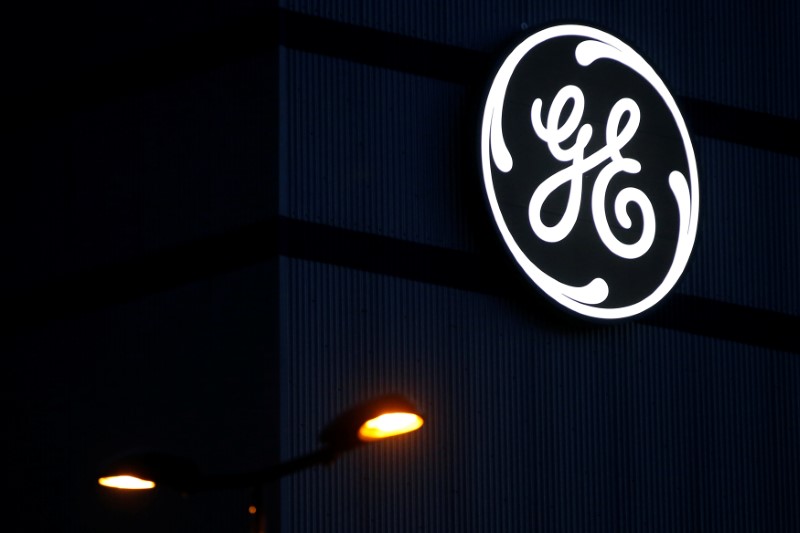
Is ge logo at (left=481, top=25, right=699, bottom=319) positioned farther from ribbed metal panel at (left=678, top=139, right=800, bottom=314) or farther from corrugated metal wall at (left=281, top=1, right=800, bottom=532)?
ribbed metal panel at (left=678, top=139, right=800, bottom=314)

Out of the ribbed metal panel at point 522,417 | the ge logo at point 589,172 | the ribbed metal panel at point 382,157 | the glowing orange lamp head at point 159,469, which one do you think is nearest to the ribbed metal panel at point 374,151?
the ribbed metal panel at point 382,157

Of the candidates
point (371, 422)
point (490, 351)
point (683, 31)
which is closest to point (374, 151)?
point (490, 351)

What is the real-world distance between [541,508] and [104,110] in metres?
6.64

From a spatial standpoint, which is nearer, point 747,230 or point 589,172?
point 589,172

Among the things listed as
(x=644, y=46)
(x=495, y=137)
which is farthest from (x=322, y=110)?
(x=644, y=46)

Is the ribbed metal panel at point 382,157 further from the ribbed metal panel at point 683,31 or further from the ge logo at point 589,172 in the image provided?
the ribbed metal panel at point 683,31

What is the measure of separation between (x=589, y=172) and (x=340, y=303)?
139 inches

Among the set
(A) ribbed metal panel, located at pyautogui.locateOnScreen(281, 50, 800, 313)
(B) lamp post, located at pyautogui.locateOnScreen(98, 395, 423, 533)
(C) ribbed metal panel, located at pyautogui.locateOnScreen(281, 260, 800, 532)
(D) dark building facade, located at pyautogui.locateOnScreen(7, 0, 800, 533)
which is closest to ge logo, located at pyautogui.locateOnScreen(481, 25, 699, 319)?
(D) dark building facade, located at pyautogui.locateOnScreen(7, 0, 800, 533)

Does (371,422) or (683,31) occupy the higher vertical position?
(683,31)

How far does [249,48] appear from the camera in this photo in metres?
17.4

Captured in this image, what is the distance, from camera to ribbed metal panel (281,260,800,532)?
1644cm

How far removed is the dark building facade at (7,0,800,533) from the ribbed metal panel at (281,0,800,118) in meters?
0.04

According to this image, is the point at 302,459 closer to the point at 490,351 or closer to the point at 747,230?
the point at 490,351

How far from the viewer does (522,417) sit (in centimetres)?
1759
